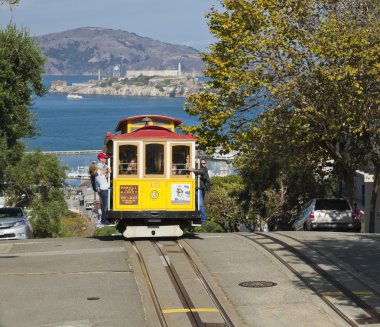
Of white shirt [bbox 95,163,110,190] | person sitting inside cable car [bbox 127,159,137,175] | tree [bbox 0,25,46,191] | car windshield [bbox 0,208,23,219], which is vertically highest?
tree [bbox 0,25,46,191]

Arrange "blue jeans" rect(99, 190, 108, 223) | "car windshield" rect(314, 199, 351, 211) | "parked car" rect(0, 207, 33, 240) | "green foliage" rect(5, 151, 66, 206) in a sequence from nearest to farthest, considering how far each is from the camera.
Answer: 1. "blue jeans" rect(99, 190, 108, 223)
2. "parked car" rect(0, 207, 33, 240)
3. "car windshield" rect(314, 199, 351, 211)
4. "green foliage" rect(5, 151, 66, 206)

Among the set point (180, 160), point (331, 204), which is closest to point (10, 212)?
point (180, 160)

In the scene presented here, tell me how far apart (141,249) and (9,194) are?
33282 mm

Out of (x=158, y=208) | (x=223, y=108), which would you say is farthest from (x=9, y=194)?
(x=158, y=208)

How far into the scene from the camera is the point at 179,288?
14672mm

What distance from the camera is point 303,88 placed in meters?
31.7

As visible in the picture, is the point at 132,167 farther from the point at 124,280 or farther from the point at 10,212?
the point at 10,212

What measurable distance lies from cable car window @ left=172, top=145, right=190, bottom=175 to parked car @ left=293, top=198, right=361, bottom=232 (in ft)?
30.7

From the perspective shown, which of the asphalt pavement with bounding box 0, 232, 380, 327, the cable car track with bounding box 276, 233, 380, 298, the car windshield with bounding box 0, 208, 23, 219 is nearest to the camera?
the asphalt pavement with bounding box 0, 232, 380, 327

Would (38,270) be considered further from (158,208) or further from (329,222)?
(329,222)

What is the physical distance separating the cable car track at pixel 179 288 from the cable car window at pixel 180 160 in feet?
6.69

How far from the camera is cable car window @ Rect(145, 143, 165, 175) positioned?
68.8 ft

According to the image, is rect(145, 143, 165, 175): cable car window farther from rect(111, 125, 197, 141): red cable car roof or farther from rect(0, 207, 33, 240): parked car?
rect(0, 207, 33, 240): parked car

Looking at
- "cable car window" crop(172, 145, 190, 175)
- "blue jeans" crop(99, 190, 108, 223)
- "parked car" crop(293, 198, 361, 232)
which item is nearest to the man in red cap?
"blue jeans" crop(99, 190, 108, 223)
